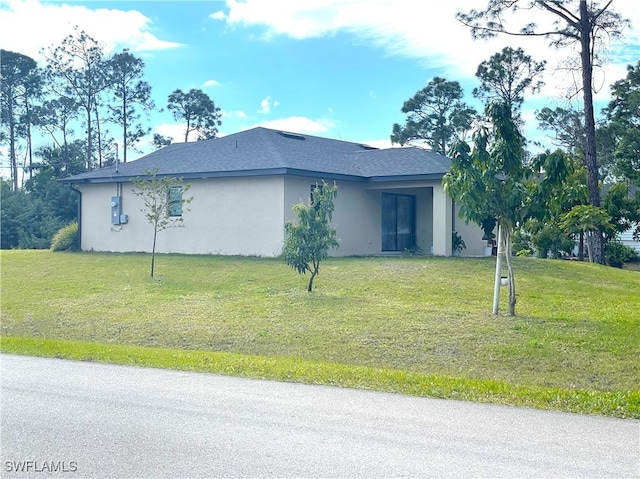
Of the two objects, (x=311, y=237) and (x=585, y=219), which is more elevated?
(x=585, y=219)

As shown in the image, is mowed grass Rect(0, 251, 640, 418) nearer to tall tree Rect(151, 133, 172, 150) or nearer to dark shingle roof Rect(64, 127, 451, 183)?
dark shingle roof Rect(64, 127, 451, 183)

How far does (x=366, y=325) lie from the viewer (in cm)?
1273

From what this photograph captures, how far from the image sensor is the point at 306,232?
Answer: 16.0m

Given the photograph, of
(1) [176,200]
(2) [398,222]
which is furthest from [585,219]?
(1) [176,200]

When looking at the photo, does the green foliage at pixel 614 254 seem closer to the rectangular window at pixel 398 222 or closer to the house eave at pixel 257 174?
the rectangular window at pixel 398 222

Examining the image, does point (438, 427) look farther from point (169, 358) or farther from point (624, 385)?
point (169, 358)

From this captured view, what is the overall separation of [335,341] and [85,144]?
41526 millimetres

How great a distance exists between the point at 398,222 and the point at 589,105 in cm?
743

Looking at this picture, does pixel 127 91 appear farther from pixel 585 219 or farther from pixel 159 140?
pixel 585 219

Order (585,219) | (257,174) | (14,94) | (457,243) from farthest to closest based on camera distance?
(14,94), (457,243), (585,219), (257,174)

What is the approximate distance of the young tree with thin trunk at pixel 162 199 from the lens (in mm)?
20375

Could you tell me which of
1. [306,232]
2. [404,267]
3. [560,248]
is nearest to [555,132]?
[560,248]

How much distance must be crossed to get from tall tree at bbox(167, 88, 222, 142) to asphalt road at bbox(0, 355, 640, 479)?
42531 mm

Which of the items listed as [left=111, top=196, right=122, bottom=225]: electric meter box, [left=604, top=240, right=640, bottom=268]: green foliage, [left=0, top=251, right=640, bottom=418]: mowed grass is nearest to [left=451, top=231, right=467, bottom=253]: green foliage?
[left=0, top=251, right=640, bottom=418]: mowed grass
